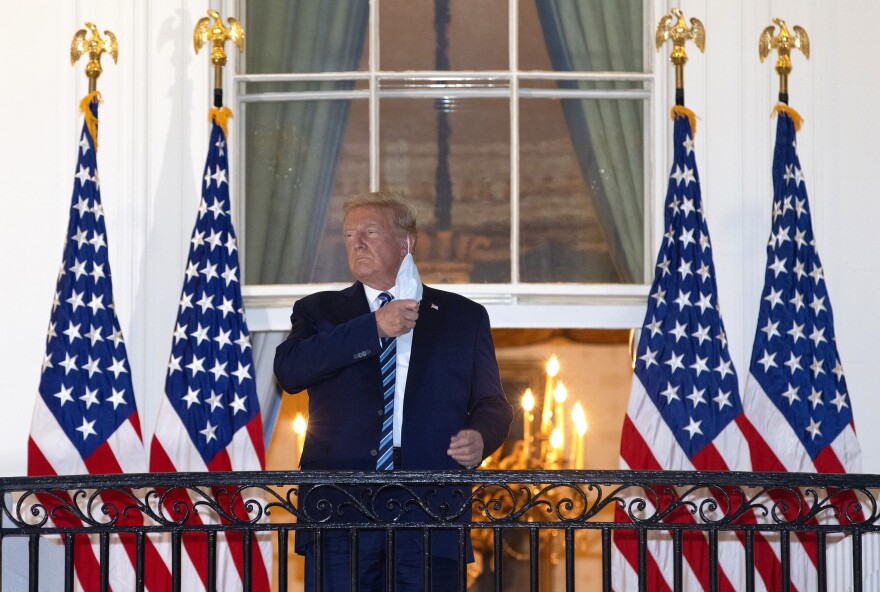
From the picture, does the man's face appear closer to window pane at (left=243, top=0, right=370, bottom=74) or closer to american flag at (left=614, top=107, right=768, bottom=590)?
american flag at (left=614, top=107, right=768, bottom=590)

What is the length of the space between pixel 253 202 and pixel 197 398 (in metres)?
1.05

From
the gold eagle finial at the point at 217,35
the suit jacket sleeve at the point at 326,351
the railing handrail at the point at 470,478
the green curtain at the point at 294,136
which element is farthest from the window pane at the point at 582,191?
the railing handrail at the point at 470,478

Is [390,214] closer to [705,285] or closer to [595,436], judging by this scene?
[705,285]

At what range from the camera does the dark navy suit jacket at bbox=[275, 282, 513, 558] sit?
12.1ft

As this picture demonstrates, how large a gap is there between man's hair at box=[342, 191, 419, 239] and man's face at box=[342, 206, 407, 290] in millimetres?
16

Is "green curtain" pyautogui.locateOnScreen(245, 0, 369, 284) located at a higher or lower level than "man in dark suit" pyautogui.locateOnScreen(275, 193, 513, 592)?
higher

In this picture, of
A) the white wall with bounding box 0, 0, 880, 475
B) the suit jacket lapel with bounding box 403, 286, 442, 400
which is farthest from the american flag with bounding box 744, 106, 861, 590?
the suit jacket lapel with bounding box 403, 286, 442, 400

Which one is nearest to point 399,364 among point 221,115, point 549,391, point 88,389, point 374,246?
point 374,246

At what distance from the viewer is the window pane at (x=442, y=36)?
5598 mm

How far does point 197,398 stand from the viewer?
488 cm

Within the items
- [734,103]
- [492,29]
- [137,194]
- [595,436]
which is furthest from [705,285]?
[595,436]

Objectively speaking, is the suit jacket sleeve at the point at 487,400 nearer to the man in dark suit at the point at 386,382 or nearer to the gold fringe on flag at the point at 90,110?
the man in dark suit at the point at 386,382

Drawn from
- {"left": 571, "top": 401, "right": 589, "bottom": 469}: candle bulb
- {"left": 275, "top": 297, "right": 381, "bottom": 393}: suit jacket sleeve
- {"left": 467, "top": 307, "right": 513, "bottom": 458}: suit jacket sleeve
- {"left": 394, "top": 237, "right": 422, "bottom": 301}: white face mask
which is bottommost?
{"left": 571, "top": 401, "right": 589, "bottom": 469}: candle bulb

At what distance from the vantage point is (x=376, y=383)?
3807 millimetres
